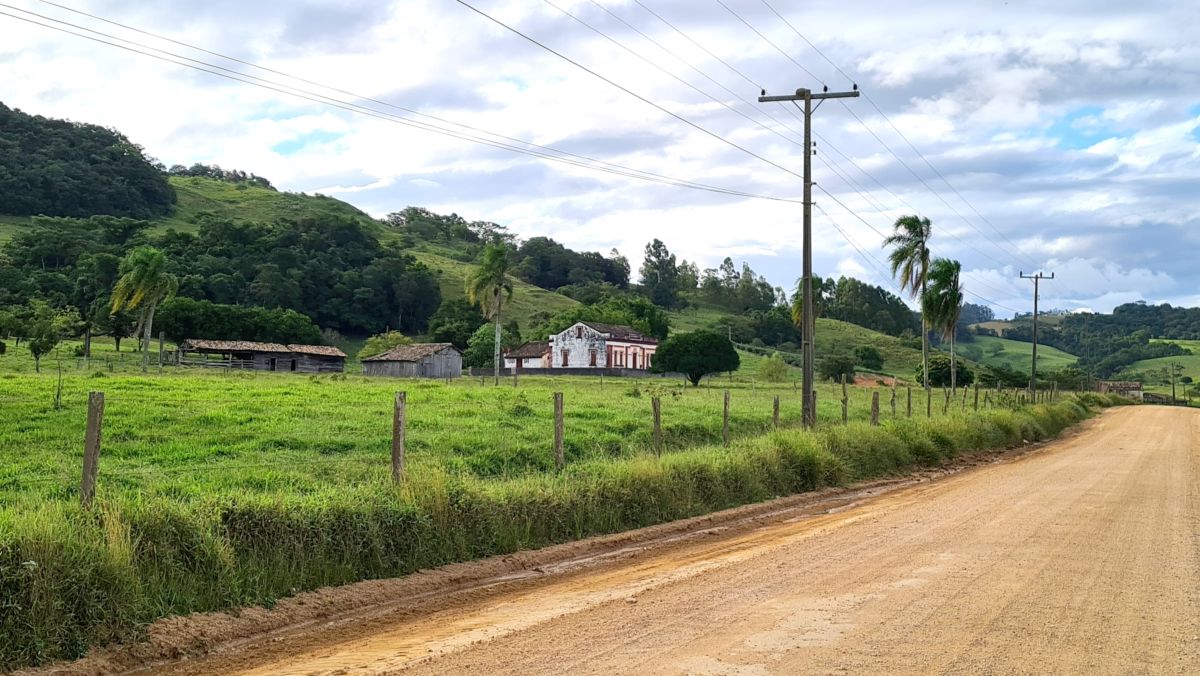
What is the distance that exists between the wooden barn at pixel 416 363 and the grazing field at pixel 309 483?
163ft

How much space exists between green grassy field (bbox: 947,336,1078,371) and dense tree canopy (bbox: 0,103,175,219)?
429 ft

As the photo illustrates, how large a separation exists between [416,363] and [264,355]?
12.9 meters

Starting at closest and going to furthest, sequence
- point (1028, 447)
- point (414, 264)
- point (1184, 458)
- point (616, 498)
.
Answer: point (616, 498)
point (1184, 458)
point (1028, 447)
point (414, 264)

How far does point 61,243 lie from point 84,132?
60747 millimetres

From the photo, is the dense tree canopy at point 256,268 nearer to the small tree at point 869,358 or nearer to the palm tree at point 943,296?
the small tree at point 869,358

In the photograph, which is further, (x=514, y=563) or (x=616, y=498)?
(x=616, y=498)

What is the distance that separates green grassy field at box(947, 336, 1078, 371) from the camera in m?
146

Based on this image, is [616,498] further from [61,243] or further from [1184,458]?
[61,243]

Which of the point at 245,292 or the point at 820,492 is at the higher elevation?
the point at 245,292

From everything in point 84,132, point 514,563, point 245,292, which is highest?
point 84,132

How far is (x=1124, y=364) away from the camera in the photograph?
476ft

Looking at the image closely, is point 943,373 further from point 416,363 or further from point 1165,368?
point 1165,368

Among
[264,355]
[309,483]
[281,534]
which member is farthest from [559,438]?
[264,355]

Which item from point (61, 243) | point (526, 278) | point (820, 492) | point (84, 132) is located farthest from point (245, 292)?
point (820, 492)
